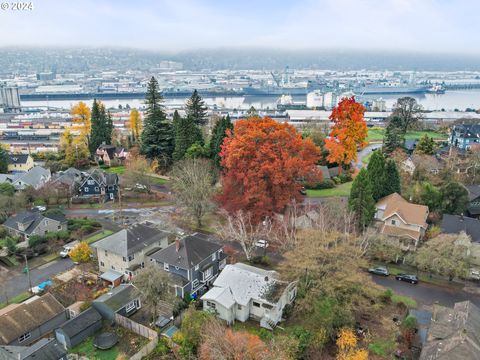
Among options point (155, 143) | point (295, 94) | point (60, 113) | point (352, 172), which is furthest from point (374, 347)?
point (295, 94)

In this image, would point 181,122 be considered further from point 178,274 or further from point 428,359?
point 428,359

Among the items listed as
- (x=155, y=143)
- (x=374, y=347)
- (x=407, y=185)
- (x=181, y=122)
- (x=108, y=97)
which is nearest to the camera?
(x=374, y=347)

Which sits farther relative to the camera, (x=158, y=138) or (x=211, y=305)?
(x=158, y=138)

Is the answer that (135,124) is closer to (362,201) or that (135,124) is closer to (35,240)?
(35,240)

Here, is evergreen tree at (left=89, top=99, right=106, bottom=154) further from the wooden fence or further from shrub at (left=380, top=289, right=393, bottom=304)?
shrub at (left=380, top=289, right=393, bottom=304)

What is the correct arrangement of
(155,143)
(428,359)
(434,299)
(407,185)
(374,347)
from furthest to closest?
(155,143), (407,185), (434,299), (374,347), (428,359)

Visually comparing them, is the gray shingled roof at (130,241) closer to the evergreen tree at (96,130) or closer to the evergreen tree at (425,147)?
the evergreen tree at (96,130)

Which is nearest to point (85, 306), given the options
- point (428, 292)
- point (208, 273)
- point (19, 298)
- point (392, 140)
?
point (19, 298)
